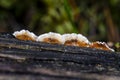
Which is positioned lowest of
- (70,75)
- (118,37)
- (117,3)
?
(70,75)

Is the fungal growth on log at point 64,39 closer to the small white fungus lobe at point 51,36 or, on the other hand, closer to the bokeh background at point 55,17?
the small white fungus lobe at point 51,36

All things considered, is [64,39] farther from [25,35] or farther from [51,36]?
[25,35]

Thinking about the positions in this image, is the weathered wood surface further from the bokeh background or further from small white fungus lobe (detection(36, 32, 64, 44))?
the bokeh background

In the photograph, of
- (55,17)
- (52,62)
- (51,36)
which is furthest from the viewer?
(55,17)

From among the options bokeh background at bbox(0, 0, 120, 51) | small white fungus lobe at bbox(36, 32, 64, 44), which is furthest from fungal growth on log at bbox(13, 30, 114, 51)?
bokeh background at bbox(0, 0, 120, 51)

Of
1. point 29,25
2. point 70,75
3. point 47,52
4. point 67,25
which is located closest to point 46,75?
point 70,75

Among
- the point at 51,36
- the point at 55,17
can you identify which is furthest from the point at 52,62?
the point at 55,17

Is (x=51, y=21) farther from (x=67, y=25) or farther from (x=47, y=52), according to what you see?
(x=47, y=52)
